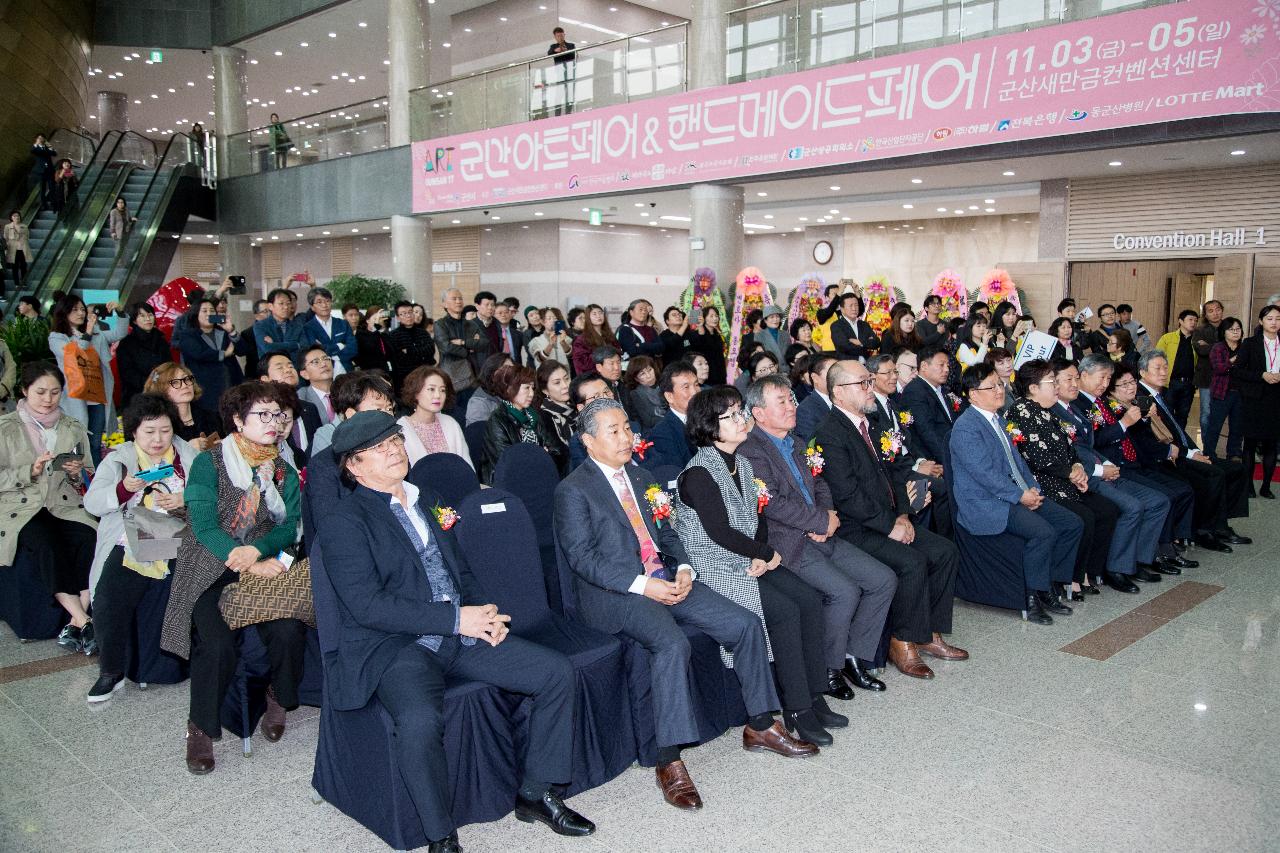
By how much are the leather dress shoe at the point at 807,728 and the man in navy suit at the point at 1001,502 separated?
6.25ft

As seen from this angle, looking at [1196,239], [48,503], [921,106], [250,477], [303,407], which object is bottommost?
[48,503]

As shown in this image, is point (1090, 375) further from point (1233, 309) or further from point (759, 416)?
point (1233, 309)

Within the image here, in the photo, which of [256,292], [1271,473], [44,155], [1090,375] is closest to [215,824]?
[1090,375]

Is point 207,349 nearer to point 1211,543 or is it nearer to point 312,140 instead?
point 1211,543

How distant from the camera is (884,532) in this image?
4.37 metres

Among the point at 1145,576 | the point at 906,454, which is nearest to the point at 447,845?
the point at 906,454

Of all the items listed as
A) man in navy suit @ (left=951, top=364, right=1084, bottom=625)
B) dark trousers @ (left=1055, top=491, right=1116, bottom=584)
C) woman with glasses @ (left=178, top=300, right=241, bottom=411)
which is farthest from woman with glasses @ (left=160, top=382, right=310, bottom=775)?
woman with glasses @ (left=178, top=300, right=241, bottom=411)

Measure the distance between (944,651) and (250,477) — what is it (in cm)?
319

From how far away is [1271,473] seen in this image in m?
8.41

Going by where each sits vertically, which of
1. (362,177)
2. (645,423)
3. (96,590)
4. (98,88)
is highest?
(98,88)

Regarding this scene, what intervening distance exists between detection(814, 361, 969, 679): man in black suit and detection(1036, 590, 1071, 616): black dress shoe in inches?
35.3

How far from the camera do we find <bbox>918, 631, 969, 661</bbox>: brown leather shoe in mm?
4375

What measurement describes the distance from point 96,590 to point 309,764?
50.5 inches

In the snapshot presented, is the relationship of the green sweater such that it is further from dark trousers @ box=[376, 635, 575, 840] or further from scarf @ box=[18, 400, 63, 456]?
scarf @ box=[18, 400, 63, 456]
